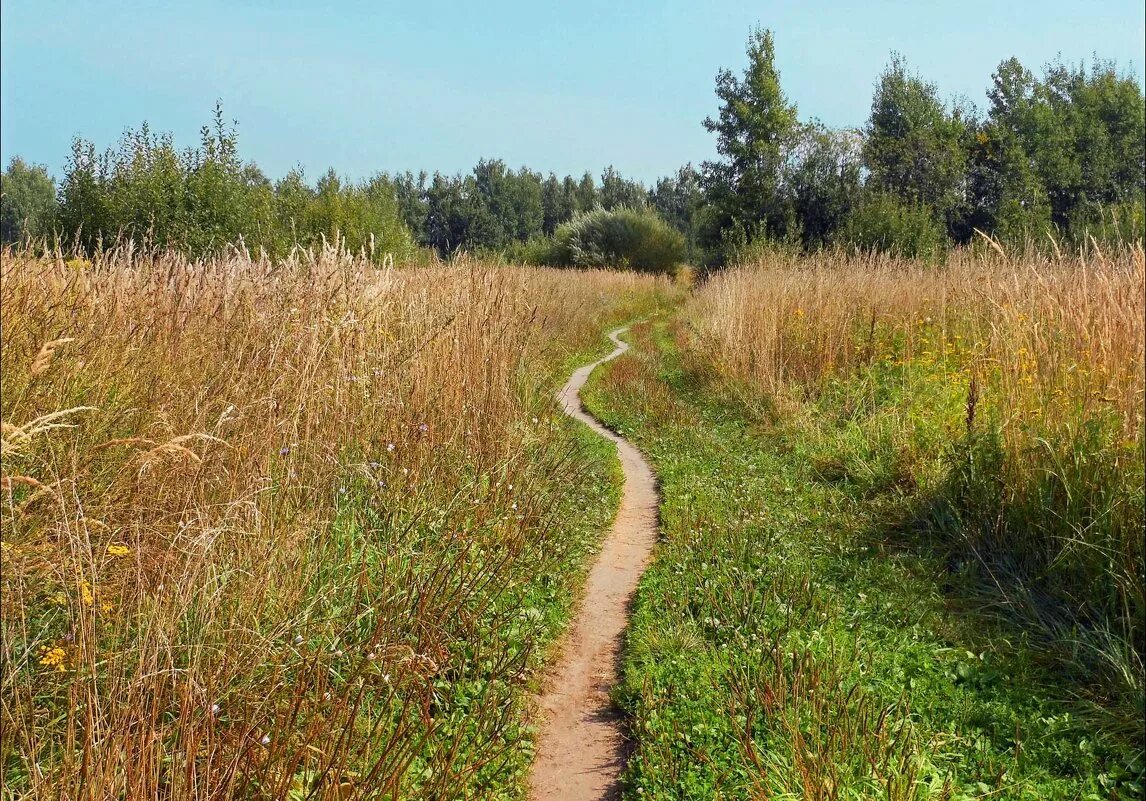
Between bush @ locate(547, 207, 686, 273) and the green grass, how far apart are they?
33.3 meters

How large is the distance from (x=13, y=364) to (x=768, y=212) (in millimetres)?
30884

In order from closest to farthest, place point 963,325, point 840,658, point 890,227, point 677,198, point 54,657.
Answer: point 54,657
point 840,658
point 963,325
point 890,227
point 677,198

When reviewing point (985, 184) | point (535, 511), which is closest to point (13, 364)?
point (535, 511)

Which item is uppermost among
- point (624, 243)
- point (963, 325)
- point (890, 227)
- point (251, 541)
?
point (624, 243)

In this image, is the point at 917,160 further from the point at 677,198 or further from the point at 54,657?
the point at 677,198

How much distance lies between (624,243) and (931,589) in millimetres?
36748

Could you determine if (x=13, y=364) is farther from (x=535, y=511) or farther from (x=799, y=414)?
(x=799, y=414)

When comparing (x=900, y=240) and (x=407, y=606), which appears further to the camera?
(x=900, y=240)

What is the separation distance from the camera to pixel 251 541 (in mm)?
3453

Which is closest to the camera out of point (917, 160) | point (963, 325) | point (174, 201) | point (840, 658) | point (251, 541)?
point (251, 541)

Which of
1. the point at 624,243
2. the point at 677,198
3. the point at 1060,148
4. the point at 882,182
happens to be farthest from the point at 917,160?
the point at 677,198

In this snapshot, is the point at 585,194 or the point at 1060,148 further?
the point at 585,194

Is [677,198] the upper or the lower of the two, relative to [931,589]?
upper

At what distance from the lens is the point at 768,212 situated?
3197 centimetres
